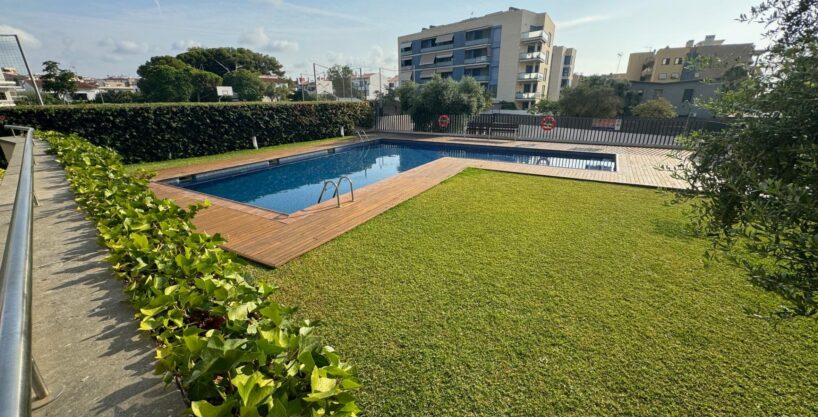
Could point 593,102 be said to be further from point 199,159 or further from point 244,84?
point 244,84

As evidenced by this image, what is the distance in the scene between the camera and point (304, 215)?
6316mm

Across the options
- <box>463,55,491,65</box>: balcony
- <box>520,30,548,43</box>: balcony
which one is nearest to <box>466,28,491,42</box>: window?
<box>463,55,491,65</box>: balcony

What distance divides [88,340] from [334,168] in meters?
11.9

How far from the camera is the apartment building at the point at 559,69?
54312 millimetres

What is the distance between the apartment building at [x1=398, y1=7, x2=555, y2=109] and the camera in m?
44.1

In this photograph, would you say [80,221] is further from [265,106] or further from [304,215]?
[265,106]

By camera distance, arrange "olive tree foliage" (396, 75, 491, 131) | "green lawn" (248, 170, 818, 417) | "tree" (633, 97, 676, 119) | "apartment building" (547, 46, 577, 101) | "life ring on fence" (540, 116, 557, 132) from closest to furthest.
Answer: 1. "green lawn" (248, 170, 818, 417)
2. "life ring on fence" (540, 116, 557, 132)
3. "olive tree foliage" (396, 75, 491, 131)
4. "tree" (633, 97, 676, 119)
5. "apartment building" (547, 46, 577, 101)

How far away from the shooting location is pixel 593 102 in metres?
30.9

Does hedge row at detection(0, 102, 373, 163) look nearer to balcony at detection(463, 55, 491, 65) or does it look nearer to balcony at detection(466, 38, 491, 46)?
balcony at detection(463, 55, 491, 65)

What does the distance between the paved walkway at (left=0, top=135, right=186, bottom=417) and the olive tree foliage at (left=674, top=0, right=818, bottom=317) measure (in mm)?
2254

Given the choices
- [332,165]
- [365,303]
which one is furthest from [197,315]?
[332,165]

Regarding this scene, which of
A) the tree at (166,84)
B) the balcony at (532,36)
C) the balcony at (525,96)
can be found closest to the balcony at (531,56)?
the balcony at (532,36)

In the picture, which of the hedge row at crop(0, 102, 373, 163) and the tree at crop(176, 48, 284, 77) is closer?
the hedge row at crop(0, 102, 373, 163)

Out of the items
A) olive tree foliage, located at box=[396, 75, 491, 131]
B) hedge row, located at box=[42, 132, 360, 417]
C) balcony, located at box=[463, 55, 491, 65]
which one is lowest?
hedge row, located at box=[42, 132, 360, 417]
